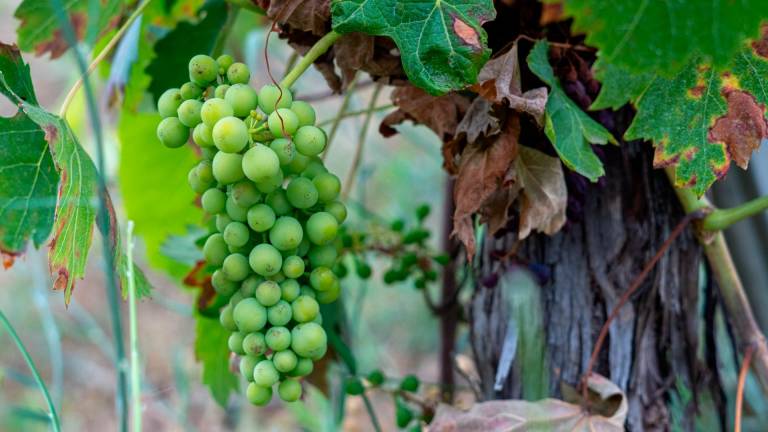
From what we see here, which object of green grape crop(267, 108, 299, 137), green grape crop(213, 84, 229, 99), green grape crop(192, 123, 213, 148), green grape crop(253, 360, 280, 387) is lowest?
green grape crop(253, 360, 280, 387)

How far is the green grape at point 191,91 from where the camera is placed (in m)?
0.58

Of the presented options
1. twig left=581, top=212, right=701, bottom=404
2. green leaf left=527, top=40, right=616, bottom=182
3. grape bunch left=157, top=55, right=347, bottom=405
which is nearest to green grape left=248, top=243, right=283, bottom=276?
grape bunch left=157, top=55, right=347, bottom=405

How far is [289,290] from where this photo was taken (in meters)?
0.60

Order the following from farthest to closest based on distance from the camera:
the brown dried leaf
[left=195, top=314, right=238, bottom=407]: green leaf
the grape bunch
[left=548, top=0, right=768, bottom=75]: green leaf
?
[left=195, top=314, right=238, bottom=407]: green leaf, the brown dried leaf, the grape bunch, [left=548, top=0, right=768, bottom=75]: green leaf

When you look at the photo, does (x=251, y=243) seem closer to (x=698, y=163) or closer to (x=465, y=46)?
(x=465, y=46)

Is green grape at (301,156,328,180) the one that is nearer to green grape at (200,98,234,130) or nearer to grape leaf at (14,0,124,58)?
green grape at (200,98,234,130)

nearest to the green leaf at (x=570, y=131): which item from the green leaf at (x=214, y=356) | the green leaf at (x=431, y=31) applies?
the green leaf at (x=431, y=31)

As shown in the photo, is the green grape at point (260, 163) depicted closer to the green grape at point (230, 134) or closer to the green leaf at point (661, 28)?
the green grape at point (230, 134)

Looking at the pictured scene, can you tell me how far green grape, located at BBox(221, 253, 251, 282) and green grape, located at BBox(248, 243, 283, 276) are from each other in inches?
0.7

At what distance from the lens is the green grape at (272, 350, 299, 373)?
579 mm

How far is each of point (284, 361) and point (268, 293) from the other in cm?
5

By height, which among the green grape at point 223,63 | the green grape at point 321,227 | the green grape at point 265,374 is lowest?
the green grape at point 265,374

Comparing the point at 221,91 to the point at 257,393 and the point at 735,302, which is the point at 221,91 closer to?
the point at 257,393

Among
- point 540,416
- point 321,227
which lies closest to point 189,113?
point 321,227
